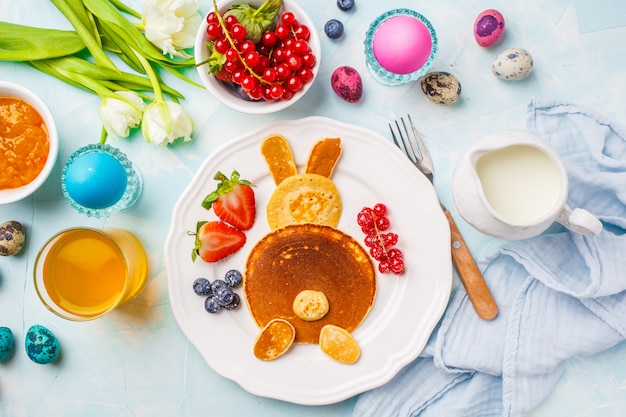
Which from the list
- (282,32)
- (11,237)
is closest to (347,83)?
(282,32)

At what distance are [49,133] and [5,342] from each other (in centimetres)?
51

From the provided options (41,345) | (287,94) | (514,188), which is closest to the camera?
(514,188)

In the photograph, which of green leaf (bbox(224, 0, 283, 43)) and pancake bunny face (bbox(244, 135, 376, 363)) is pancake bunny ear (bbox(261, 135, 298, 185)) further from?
green leaf (bbox(224, 0, 283, 43))

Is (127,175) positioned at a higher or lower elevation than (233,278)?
higher

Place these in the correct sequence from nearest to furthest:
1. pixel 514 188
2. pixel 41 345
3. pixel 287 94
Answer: pixel 514 188, pixel 287 94, pixel 41 345

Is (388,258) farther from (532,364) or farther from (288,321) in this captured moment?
(532,364)

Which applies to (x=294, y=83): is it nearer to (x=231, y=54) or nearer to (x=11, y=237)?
(x=231, y=54)

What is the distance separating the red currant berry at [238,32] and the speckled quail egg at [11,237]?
2.25ft

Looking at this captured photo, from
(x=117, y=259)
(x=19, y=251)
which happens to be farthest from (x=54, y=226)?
(x=117, y=259)

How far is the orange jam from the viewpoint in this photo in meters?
1.31

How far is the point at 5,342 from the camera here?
4.64 ft

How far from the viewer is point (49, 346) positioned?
141 cm

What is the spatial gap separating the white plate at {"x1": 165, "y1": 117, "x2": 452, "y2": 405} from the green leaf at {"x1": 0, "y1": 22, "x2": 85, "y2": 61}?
430mm

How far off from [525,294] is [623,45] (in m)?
0.62
